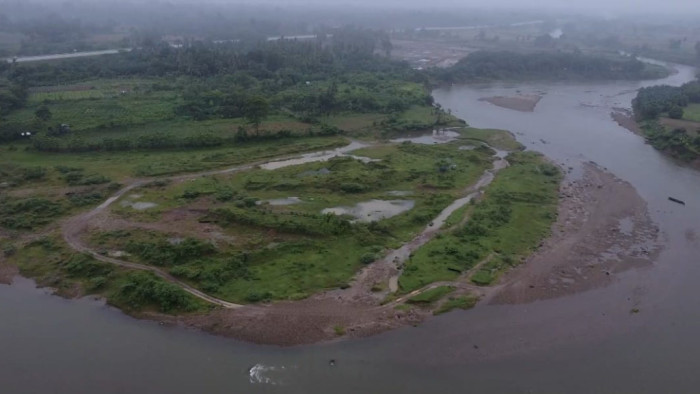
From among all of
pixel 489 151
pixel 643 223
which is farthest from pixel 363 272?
pixel 489 151

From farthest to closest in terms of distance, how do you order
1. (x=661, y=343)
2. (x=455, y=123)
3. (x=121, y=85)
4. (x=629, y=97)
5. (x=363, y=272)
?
(x=629, y=97), (x=121, y=85), (x=455, y=123), (x=363, y=272), (x=661, y=343)

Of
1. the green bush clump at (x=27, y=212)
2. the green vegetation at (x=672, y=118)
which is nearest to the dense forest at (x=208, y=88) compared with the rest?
the green bush clump at (x=27, y=212)

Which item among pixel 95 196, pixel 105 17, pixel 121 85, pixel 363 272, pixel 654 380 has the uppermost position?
pixel 105 17

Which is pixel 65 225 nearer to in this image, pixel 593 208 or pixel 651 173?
pixel 593 208

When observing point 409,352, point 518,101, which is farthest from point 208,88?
point 409,352

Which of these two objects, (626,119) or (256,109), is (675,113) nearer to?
(626,119)
